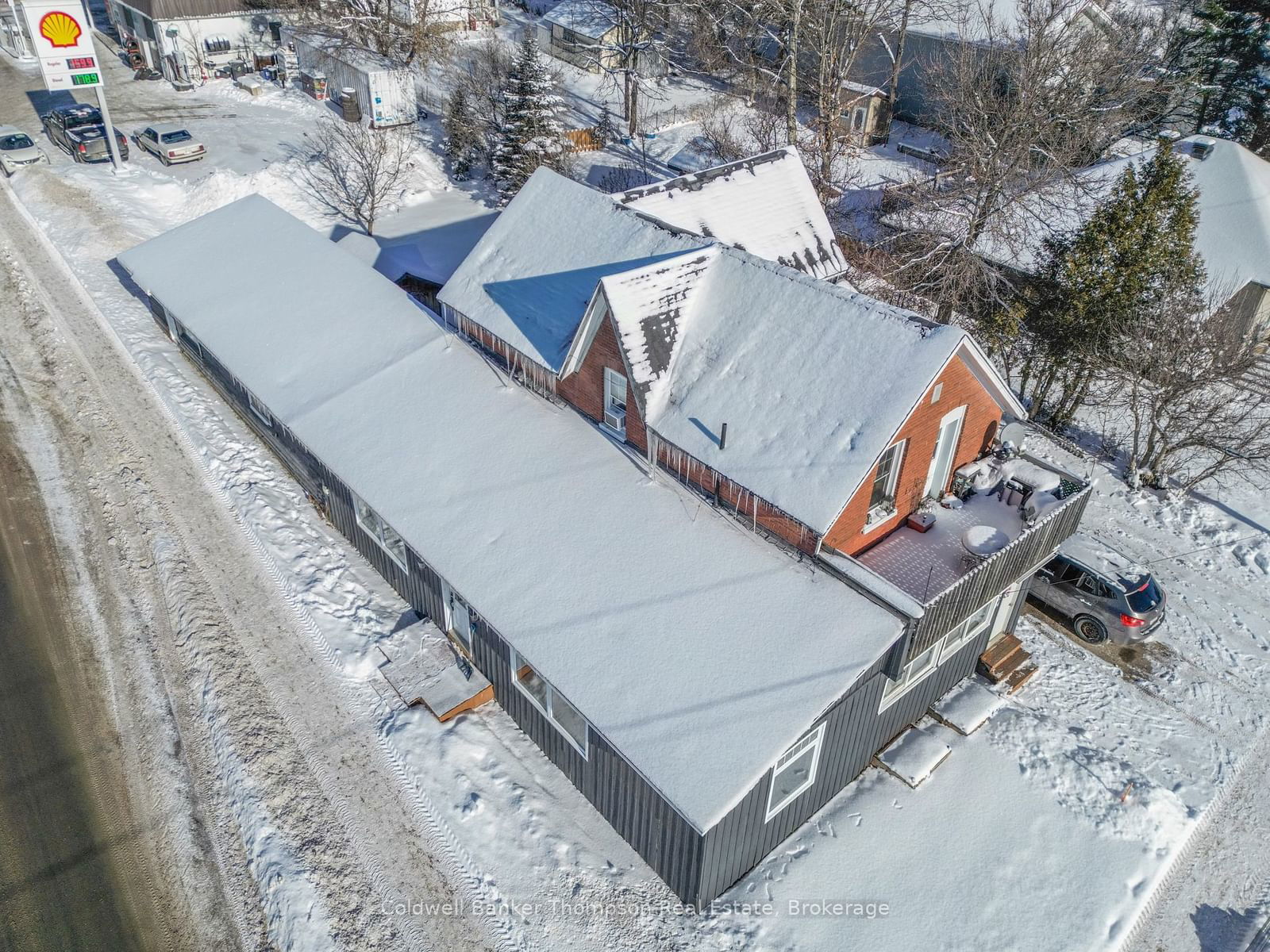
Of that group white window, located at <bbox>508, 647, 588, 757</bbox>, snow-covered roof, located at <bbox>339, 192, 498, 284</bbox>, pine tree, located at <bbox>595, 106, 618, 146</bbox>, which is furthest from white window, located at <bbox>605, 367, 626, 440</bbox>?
pine tree, located at <bbox>595, 106, 618, 146</bbox>

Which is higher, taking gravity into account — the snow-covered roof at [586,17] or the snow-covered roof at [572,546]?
the snow-covered roof at [586,17]

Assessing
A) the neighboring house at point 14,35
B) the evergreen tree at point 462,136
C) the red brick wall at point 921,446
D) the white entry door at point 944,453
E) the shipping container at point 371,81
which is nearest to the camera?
the red brick wall at point 921,446

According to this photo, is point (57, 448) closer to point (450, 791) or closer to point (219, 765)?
point (219, 765)

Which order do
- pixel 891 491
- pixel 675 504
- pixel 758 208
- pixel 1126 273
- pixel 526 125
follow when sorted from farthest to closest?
1. pixel 526 125
2. pixel 758 208
3. pixel 1126 273
4. pixel 675 504
5. pixel 891 491

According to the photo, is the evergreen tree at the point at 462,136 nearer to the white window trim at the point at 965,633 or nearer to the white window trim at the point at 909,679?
the white window trim at the point at 965,633

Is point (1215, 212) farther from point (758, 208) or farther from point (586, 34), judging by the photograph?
point (586, 34)

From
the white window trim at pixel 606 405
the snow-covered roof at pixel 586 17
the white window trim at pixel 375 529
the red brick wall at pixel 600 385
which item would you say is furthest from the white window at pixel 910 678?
the snow-covered roof at pixel 586 17

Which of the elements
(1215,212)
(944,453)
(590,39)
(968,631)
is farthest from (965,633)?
(590,39)
